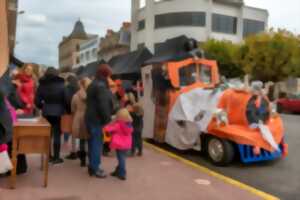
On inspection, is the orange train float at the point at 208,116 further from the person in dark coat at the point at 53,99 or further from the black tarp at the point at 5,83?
the black tarp at the point at 5,83

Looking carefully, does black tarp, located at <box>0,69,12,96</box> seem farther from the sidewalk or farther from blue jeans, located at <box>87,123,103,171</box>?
blue jeans, located at <box>87,123,103,171</box>

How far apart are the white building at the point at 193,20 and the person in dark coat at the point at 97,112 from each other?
3668cm

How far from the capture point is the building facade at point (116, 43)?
5212cm

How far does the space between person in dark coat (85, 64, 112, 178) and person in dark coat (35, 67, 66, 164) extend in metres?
0.87

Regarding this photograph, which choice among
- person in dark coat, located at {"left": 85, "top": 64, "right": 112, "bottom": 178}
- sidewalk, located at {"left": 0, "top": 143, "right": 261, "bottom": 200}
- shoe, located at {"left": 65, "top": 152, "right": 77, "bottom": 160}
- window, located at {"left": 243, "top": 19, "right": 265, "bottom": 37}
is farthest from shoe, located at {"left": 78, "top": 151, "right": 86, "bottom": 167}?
window, located at {"left": 243, "top": 19, "right": 265, "bottom": 37}

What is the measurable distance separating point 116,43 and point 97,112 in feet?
157

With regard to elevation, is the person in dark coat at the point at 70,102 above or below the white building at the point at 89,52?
below

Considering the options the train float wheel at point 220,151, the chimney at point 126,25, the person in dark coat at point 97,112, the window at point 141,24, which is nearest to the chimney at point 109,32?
the chimney at point 126,25

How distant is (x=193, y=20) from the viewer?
139 feet

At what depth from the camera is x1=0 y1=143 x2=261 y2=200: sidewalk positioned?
5.07 m

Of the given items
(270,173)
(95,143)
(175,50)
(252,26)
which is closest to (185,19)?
(252,26)

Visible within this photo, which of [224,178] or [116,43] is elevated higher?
[116,43]

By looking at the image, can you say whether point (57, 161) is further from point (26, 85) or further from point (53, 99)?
point (26, 85)

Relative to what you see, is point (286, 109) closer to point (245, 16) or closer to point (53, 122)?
point (53, 122)
